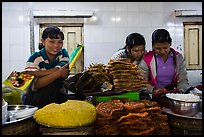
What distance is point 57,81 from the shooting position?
1.80 meters

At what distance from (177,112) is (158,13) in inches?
119

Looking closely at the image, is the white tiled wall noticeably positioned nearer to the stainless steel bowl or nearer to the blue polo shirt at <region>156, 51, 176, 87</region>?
the blue polo shirt at <region>156, 51, 176, 87</region>

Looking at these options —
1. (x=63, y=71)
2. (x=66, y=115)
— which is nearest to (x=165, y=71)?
(x=63, y=71)

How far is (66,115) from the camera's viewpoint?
44.9 inches

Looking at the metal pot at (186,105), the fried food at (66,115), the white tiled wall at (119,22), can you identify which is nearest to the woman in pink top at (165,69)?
the metal pot at (186,105)

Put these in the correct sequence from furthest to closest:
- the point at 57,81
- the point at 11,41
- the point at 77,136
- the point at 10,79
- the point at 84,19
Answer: the point at 84,19 → the point at 11,41 → the point at 57,81 → the point at 10,79 → the point at 77,136

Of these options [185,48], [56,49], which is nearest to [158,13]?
[185,48]

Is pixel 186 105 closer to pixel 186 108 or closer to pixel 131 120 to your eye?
pixel 186 108

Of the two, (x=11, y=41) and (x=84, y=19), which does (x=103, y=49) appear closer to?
(x=84, y=19)

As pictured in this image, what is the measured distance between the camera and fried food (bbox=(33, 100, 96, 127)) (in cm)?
113

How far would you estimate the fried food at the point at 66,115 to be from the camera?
1130 mm

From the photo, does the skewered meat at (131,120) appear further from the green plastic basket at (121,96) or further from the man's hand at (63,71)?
the man's hand at (63,71)

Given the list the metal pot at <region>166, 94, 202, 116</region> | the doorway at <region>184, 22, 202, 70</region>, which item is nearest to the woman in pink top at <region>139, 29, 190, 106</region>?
the metal pot at <region>166, 94, 202, 116</region>

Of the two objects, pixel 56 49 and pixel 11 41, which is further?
pixel 11 41
